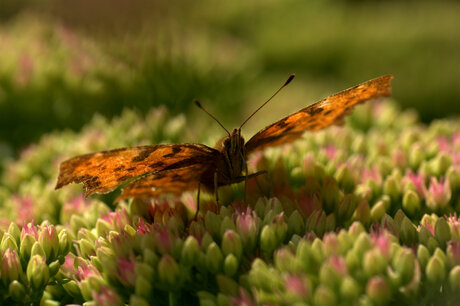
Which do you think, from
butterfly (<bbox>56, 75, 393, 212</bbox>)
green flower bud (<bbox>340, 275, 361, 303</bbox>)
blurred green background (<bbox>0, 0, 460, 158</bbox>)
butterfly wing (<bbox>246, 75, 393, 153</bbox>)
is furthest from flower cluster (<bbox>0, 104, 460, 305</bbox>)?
blurred green background (<bbox>0, 0, 460, 158</bbox>)

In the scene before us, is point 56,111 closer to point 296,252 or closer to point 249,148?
point 249,148

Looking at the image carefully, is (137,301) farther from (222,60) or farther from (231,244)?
(222,60)

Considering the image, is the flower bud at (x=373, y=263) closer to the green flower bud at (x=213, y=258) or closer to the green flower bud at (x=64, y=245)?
the green flower bud at (x=213, y=258)

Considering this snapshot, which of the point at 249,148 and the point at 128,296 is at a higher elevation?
the point at 249,148

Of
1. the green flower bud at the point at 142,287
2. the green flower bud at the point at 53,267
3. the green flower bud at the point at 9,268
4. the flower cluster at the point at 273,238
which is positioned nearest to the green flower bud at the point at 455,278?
the flower cluster at the point at 273,238

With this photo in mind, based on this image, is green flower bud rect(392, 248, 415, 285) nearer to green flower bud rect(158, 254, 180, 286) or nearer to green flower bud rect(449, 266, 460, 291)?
green flower bud rect(449, 266, 460, 291)

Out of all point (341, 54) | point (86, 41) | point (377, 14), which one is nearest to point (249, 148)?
point (86, 41)
